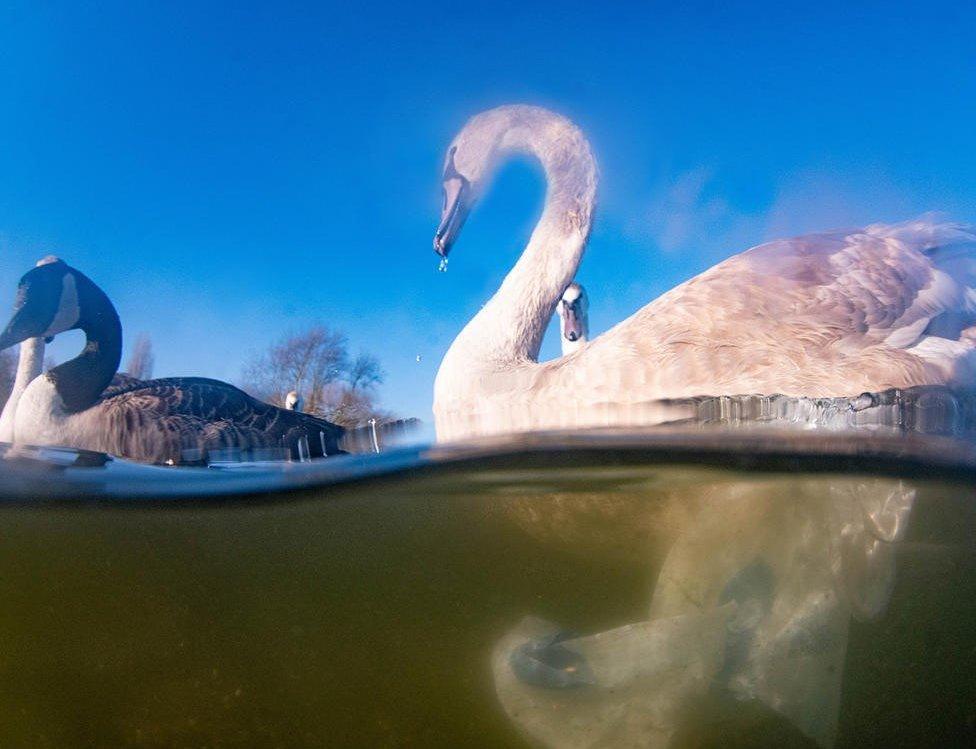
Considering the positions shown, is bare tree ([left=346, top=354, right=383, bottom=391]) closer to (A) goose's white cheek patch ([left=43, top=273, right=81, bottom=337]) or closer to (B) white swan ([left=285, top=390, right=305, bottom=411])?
(B) white swan ([left=285, top=390, right=305, bottom=411])

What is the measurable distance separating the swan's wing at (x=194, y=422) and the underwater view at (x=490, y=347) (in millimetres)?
15

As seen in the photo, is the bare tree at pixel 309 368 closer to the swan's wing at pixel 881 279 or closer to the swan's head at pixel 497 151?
the swan's head at pixel 497 151

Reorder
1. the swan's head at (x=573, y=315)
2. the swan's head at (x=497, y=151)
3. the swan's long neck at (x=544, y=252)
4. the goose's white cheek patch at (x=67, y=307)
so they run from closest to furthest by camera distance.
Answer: the goose's white cheek patch at (x=67, y=307) < the swan's head at (x=497, y=151) < the swan's long neck at (x=544, y=252) < the swan's head at (x=573, y=315)

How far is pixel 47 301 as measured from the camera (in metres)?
2.04

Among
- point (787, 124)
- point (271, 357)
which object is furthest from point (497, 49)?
point (271, 357)

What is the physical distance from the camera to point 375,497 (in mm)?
2613

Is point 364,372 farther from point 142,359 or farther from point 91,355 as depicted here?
point 91,355

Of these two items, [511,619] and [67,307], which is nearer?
[67,307]

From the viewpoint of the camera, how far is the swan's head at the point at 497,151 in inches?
84.0

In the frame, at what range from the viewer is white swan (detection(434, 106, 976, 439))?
85.0 inches

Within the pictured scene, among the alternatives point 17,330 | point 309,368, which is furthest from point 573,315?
point 17,330

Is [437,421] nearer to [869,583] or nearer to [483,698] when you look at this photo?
[483,698]

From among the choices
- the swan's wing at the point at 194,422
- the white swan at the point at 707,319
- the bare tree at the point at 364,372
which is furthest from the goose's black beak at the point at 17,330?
the white swan at the point at 707,319

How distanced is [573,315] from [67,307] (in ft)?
6.04
